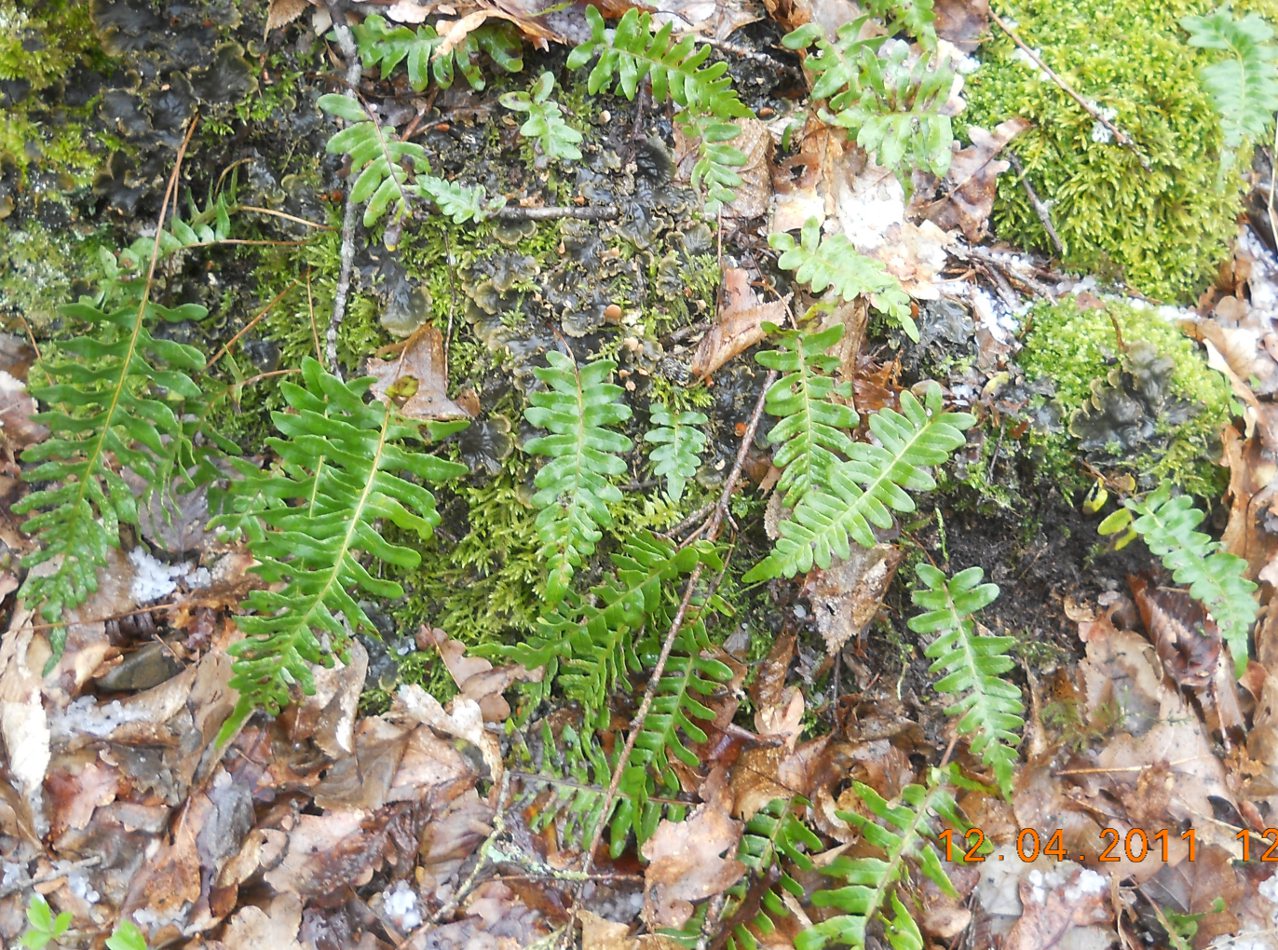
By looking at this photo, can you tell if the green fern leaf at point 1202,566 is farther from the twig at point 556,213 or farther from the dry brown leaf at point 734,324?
the twig at point 556,213

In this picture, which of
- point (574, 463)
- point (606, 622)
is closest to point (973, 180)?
point (574, 463)

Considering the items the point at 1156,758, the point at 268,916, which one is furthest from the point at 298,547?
the point at 1156,758

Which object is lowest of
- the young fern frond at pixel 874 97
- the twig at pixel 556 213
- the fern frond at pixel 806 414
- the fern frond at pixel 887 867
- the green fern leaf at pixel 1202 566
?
the fern frond at pixel 887 867

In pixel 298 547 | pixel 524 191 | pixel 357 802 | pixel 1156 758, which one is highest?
pixel 524 191

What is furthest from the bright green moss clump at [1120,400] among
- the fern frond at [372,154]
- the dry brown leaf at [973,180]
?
the fern frond at [372,154]

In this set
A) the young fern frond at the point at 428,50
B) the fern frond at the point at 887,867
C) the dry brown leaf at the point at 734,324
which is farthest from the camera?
the dry brown leaf at the point at 734,324

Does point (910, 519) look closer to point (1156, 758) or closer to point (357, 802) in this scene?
point (1156, 758)

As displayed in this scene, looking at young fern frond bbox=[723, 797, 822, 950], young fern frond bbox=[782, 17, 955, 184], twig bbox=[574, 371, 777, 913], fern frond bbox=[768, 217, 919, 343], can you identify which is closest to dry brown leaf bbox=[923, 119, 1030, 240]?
young fern frond bbox=[782, 17, 955, 184]

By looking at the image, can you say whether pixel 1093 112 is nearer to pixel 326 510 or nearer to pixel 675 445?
pixel 675 445
